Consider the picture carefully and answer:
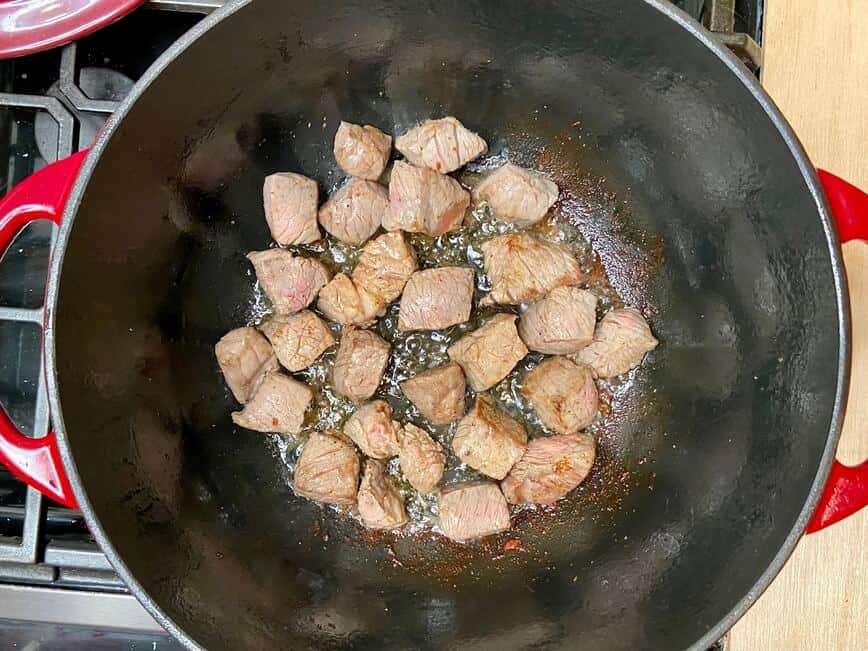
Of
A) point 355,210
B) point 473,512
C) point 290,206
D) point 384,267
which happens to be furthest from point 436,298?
point 473,512

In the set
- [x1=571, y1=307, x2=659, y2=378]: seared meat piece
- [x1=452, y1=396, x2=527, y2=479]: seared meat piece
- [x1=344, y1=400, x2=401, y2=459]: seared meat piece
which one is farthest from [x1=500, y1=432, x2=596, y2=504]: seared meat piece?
[x1=344, y1=400, x2=401, y2=459]: seared meat piece

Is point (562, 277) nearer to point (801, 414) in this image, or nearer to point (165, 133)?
point (801, 414)

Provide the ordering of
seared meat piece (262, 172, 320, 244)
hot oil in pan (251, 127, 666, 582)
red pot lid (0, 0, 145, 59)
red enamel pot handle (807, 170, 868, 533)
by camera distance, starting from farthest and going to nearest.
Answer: hot oil in pan (251, 127, 666, 582), seared meat piece (262, 172, 320, 244), red pot lid (0, 0, 145, 59), red enamel pot handle (807, 170, 868, 533)

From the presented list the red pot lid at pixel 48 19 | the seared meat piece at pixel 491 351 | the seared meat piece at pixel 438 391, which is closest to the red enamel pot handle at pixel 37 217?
the red pot lid at pixel 48 19

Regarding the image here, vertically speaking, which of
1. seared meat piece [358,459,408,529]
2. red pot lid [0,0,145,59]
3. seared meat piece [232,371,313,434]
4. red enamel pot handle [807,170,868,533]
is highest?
red pot lid [0,0,145,59]

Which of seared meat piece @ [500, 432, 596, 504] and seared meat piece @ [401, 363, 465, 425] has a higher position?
seared meat piece @ [401, 363, 465, 425]

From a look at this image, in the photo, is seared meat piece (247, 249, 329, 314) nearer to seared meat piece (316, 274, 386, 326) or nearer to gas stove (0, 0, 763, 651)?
seared meat piece (316, 274, 386, 326)

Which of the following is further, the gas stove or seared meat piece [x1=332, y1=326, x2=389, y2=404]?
seared meat piece [x1=332, y1=326, x2=389, y2=404]

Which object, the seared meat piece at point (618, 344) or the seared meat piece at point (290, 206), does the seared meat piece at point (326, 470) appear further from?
the seared meat piece at point (618, 344)
